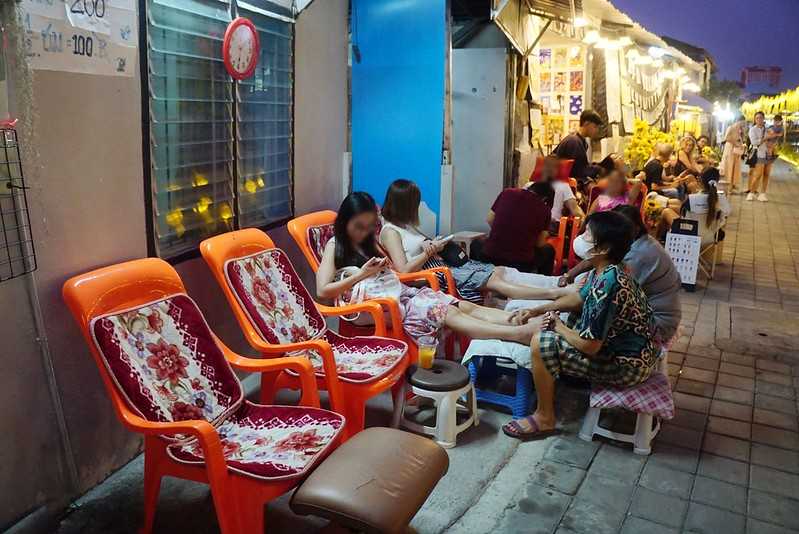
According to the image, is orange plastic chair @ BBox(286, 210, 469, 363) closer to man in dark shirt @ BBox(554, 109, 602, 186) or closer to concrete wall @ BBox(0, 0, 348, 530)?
concrete wall @ BBox(0, 0, 348, 530)

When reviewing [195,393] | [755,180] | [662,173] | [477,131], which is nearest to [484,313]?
[195,393]

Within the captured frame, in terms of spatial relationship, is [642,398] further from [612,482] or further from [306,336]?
[306,336]

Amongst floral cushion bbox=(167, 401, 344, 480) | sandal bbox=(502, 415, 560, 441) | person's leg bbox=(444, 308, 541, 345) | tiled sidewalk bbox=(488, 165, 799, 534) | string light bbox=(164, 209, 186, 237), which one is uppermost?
string light bbox=(164, 209, 186, 237)

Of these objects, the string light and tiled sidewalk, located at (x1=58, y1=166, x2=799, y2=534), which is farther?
the string light

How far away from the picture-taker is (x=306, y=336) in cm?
416

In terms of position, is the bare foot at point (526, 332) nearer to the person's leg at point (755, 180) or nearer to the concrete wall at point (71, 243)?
the concrete wall at point (71, 243)

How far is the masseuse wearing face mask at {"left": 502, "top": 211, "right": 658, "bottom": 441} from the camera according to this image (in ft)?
12.3

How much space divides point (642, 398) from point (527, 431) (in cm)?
71

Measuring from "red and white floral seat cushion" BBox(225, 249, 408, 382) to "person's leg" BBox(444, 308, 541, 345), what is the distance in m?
0.60

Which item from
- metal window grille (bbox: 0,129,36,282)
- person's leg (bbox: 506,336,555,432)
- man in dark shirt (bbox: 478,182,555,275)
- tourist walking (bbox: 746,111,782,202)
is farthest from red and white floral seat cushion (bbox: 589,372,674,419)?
tourist walking (bbox: 746,111,782,202)

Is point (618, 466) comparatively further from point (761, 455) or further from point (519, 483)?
point (761, 455)

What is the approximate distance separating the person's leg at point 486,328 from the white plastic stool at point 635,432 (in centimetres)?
61

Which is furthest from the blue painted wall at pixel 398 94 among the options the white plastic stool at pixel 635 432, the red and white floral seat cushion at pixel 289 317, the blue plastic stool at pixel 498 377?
the white plastic stool at pixel 635 432

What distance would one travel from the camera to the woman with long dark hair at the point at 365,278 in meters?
4.37
